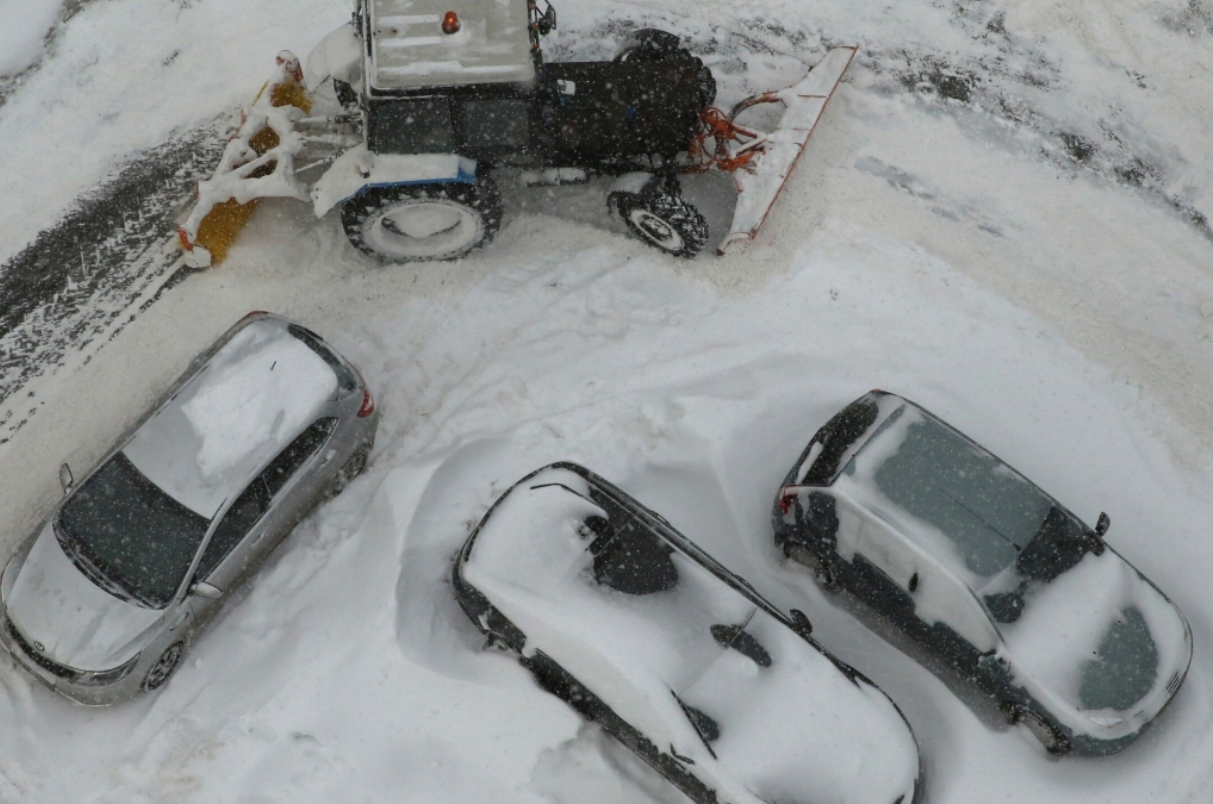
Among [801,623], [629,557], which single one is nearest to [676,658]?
[629,557]

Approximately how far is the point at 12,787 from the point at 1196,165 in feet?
35.3

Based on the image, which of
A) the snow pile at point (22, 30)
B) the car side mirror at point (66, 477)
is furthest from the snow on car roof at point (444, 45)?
the snow pile at point (22, 30)

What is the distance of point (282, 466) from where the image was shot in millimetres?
6473

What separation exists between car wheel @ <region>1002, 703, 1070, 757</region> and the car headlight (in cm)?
571

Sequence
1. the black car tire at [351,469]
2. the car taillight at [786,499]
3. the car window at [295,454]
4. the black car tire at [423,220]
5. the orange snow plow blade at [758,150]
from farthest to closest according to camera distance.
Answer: the orange snow plow blade at [758,150] → the black car tire at [423,220] → the black car tire at [351,469] → the car taillight at [786,499] → the car window at [295,454]

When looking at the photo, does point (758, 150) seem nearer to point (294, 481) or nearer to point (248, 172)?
point (248, 172)

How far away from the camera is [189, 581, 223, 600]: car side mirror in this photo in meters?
6.12

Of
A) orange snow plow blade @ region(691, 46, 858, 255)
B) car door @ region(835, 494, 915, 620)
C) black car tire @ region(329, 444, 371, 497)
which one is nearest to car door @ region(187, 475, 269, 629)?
black car tire @ region(329, 444, 371, 497)

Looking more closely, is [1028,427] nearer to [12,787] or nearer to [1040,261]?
[1040,261]

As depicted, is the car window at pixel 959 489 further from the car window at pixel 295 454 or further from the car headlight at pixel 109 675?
the car headlight at pixel 109 675

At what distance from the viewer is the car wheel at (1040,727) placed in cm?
605

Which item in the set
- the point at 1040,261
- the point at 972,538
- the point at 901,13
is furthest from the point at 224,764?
the point at 901,13

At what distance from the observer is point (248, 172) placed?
24.9ft

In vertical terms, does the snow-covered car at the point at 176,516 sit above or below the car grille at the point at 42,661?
above
